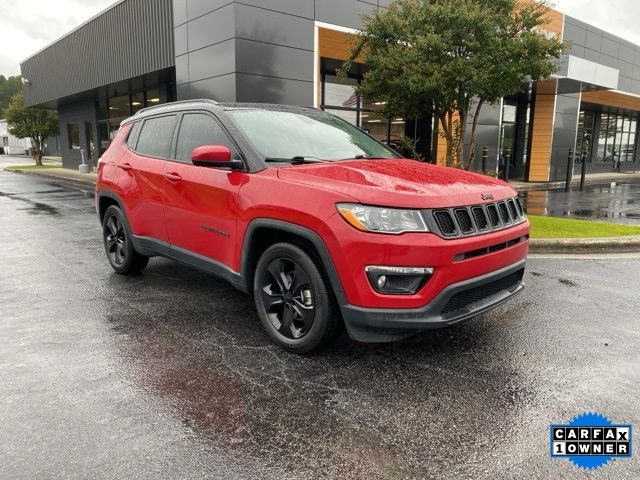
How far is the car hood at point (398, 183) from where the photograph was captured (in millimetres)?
3135

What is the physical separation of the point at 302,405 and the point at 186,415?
0.68 metres

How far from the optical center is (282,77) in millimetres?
13000

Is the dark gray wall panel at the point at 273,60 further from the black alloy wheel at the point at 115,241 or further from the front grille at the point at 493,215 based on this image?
the front grille at the point at 493,215

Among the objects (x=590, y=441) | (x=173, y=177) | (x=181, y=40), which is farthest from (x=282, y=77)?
(x=590, y=441)

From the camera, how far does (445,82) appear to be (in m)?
8.95

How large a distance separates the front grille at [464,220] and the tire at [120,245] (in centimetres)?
372

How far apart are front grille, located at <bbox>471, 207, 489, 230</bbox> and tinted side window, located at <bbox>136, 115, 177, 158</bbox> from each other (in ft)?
9.80

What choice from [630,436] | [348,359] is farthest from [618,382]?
[348,359]

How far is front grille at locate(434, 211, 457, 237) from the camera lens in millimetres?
3152

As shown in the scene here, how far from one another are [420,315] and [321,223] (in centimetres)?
86

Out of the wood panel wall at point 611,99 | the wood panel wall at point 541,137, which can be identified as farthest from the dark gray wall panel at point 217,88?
the wood panel wall at point 611,99

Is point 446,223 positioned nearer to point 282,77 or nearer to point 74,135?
point 282,77

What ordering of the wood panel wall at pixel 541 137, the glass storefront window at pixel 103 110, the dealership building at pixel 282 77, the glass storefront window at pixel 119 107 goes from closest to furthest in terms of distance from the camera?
the dealership building at pixel 282 77, the wood panel wall at pixel 541 137, the glass storefront window at pixel 119 107, the glass storefront window at pixel 103 110

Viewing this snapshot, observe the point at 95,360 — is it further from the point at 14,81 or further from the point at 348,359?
the point at 14,81
